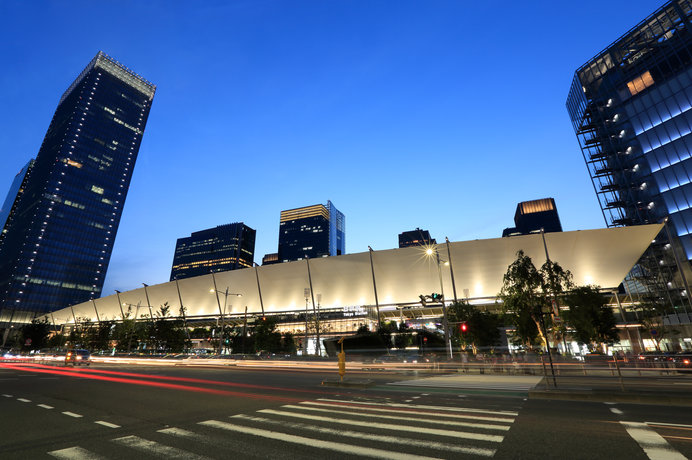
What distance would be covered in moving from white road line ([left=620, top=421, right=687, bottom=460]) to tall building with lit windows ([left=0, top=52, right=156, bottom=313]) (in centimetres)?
20022

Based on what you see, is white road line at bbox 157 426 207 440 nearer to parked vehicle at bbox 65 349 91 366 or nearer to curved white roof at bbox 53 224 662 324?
parked vehicle at bbox 65 349 91 366

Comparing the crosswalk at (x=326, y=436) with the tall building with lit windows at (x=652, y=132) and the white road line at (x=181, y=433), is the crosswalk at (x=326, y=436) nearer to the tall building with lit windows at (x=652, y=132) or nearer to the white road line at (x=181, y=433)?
the white road line at (x=181, y=433)

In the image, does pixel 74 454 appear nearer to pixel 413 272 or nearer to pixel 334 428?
pixel 334 428

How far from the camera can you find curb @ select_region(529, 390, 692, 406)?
1044cm

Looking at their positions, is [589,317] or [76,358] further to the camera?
[589,317]

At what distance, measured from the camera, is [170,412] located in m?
9.18

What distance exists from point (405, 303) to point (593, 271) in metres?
33.4

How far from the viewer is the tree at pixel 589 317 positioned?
3891 centimetres

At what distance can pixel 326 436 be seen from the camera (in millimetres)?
6457

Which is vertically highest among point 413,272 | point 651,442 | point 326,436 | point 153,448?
point 413,272

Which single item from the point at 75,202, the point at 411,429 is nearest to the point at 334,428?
the point at 411,429

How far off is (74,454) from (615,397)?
1497 cm

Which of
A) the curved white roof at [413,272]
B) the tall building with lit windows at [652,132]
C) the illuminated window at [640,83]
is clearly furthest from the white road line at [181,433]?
the illuminated window at [640,83]

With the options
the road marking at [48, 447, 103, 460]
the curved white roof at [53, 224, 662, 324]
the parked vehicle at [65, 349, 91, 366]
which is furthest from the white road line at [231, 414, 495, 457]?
the curved white roof at [53, 224, 662, 324]
